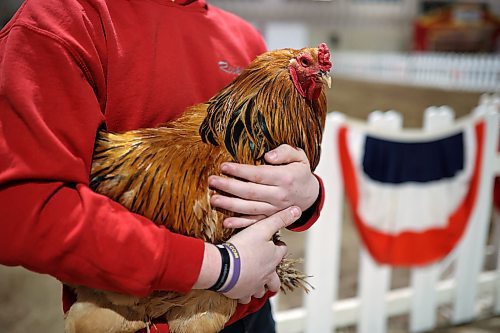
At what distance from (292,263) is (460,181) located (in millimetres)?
1609

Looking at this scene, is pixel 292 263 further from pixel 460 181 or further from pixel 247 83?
pixel 460 181

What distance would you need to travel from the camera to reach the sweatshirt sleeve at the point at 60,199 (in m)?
0.57

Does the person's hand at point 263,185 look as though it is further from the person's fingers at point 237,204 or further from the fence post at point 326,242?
the fence post at point 326,242

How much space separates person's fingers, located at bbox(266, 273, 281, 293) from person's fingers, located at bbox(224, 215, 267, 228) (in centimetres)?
10

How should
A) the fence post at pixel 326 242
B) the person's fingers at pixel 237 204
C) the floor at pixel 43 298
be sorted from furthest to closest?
the floor at pixel 43 298
the fence post at pixel 326 242
the person's fingers at pixel 237 204

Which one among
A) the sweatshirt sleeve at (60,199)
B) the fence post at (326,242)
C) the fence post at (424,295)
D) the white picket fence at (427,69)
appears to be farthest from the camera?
the white picket fence at (427,69)

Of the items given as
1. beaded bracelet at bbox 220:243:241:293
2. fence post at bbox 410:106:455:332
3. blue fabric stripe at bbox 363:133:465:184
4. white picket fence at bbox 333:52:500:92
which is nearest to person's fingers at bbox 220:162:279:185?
beaded bracelet at bbox 220:243:241:293

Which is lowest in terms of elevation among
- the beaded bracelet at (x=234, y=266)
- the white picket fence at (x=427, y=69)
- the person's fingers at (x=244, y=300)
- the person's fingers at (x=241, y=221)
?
the white picket fence at (x=427, y=69)

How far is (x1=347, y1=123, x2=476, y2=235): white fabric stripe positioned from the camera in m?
1.97

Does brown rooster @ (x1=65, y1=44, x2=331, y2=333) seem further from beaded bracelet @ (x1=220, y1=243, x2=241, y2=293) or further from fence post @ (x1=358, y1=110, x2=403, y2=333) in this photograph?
fence post @ (x1=358, y1=110, x2=403, y2=333)

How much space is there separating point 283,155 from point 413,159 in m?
1.49

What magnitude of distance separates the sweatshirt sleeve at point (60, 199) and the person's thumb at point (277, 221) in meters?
0.11

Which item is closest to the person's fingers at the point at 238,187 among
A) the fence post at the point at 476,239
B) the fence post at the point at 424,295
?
the fence post at the point at 424,295

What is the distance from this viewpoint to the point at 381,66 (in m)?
9.52
